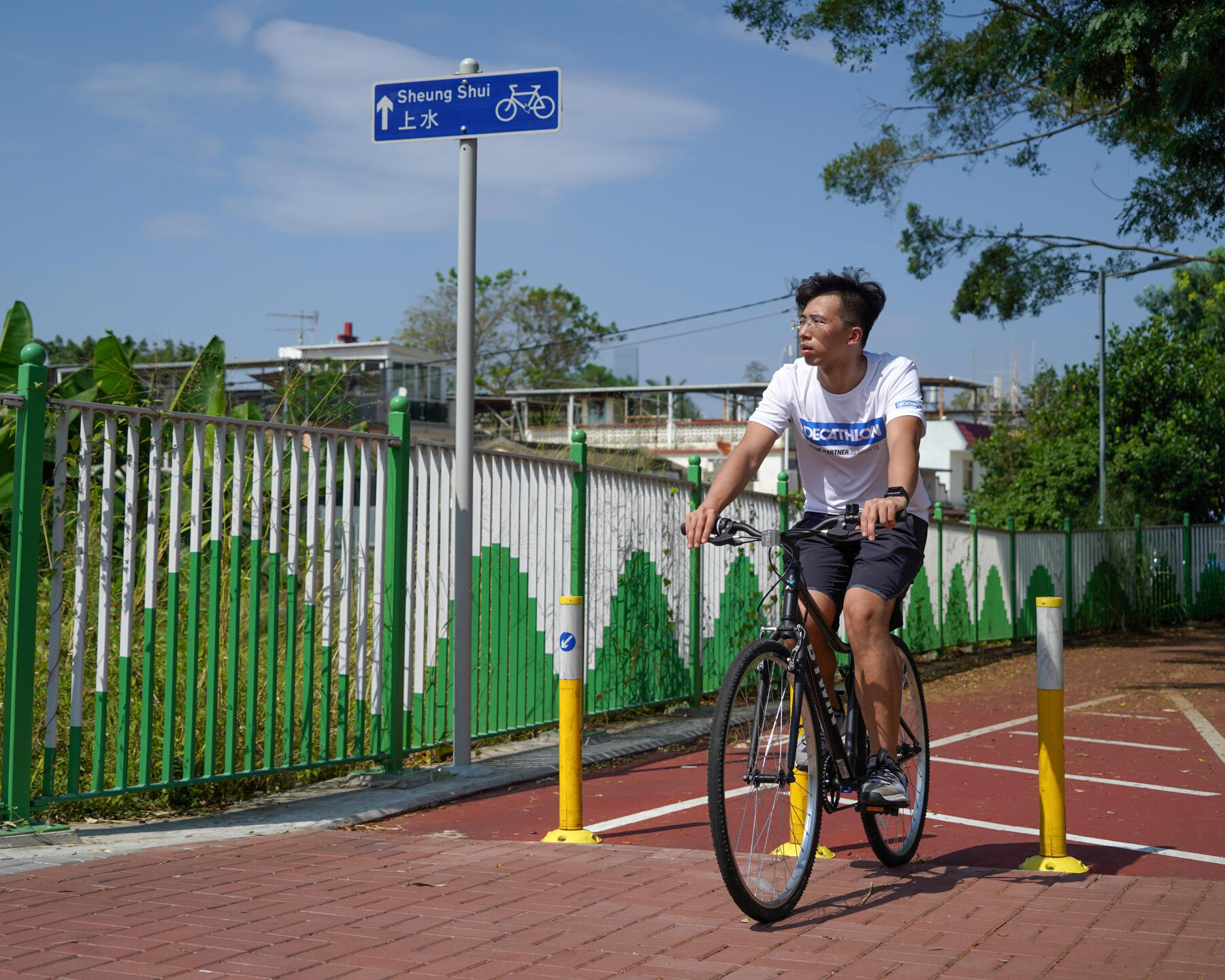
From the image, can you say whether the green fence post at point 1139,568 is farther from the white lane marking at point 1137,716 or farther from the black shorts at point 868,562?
the black shorts at point 868,562

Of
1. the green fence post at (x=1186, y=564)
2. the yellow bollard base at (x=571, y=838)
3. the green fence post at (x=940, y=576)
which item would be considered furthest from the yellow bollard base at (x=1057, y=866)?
the green fence post at (x=1186, y=564)

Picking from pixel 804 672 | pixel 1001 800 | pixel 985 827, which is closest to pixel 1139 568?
pixel 1001 800

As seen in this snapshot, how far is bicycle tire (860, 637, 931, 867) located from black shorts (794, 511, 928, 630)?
30cm

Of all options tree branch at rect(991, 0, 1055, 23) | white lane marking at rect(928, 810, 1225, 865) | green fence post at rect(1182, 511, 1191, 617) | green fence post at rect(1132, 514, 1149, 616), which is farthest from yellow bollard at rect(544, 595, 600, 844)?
green fence post at rect(1182, 511, 1191, 617)

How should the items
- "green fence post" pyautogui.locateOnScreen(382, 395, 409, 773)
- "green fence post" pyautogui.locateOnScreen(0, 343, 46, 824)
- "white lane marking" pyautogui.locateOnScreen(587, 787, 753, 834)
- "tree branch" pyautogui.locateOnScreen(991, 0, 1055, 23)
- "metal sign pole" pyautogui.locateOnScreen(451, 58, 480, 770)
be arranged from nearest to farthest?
1. "green fence post" pyautogui.locateOnScreen(0, 343, 46, 824)
2. "white lane marking" pyautogui.locateOnScreen(587, 787, 753, 834)
3. "green fence post" pyautogui.locateOnScreen(382, 395, 409, 773)
4. "metal sign pole" pyautogui.locateOnScreen(451, 58, 480, 770)
5. "tree branch" pyautogui.locateOnScreen(991, 0, 1055, 23)

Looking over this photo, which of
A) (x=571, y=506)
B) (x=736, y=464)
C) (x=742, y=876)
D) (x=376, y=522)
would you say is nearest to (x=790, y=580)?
(x=736, y=464)

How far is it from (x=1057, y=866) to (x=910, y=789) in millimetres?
576

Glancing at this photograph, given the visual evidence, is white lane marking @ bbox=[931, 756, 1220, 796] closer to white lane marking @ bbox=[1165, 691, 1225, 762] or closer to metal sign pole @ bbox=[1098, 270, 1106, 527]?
white lane marking @ bbox=[1165, 691, 1225, 762]

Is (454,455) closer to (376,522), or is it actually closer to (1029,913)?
(376,522)

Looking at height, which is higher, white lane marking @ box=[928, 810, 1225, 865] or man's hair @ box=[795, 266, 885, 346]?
man's hair @ box=[795, 266, 885, 346]

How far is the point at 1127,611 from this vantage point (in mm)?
20344

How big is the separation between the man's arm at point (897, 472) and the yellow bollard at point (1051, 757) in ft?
2.67

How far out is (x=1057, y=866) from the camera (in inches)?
178

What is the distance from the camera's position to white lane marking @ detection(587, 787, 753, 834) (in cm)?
579
